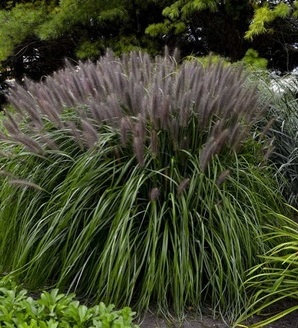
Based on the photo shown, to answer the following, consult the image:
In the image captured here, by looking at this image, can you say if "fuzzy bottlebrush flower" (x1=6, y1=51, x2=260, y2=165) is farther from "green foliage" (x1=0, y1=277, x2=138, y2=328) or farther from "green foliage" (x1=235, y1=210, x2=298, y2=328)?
"green foliage" (x1=0, y1=277, x2=138, y2=328)

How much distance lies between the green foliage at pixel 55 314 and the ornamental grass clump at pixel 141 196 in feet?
1.23

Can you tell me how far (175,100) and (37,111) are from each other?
1042 mm

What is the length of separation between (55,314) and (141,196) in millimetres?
1070

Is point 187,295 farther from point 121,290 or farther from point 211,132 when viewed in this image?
point 211,132

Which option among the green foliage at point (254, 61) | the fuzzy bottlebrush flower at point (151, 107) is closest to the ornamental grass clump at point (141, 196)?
the fuzzy bottlebrush flower at point (151, 107)

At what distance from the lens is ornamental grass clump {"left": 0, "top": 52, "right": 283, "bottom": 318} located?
3201mm

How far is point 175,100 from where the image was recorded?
3562mm

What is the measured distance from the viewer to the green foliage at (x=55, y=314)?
2.61m

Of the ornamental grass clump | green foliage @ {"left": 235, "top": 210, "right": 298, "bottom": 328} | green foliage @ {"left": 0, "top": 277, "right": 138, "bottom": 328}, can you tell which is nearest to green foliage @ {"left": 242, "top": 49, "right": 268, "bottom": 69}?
the ornamental grass clump

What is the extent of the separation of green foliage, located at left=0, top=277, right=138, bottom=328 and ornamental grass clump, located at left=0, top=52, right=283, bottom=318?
1.23 ft

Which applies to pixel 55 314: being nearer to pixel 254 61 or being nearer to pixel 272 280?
pixel 272 280

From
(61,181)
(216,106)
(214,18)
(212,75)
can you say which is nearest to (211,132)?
(216,106)

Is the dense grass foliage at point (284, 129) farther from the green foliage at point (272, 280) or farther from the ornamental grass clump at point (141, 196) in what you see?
the green foliage at point (272, 280)

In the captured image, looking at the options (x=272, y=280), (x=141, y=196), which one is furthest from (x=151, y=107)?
(x=272, y=280)
